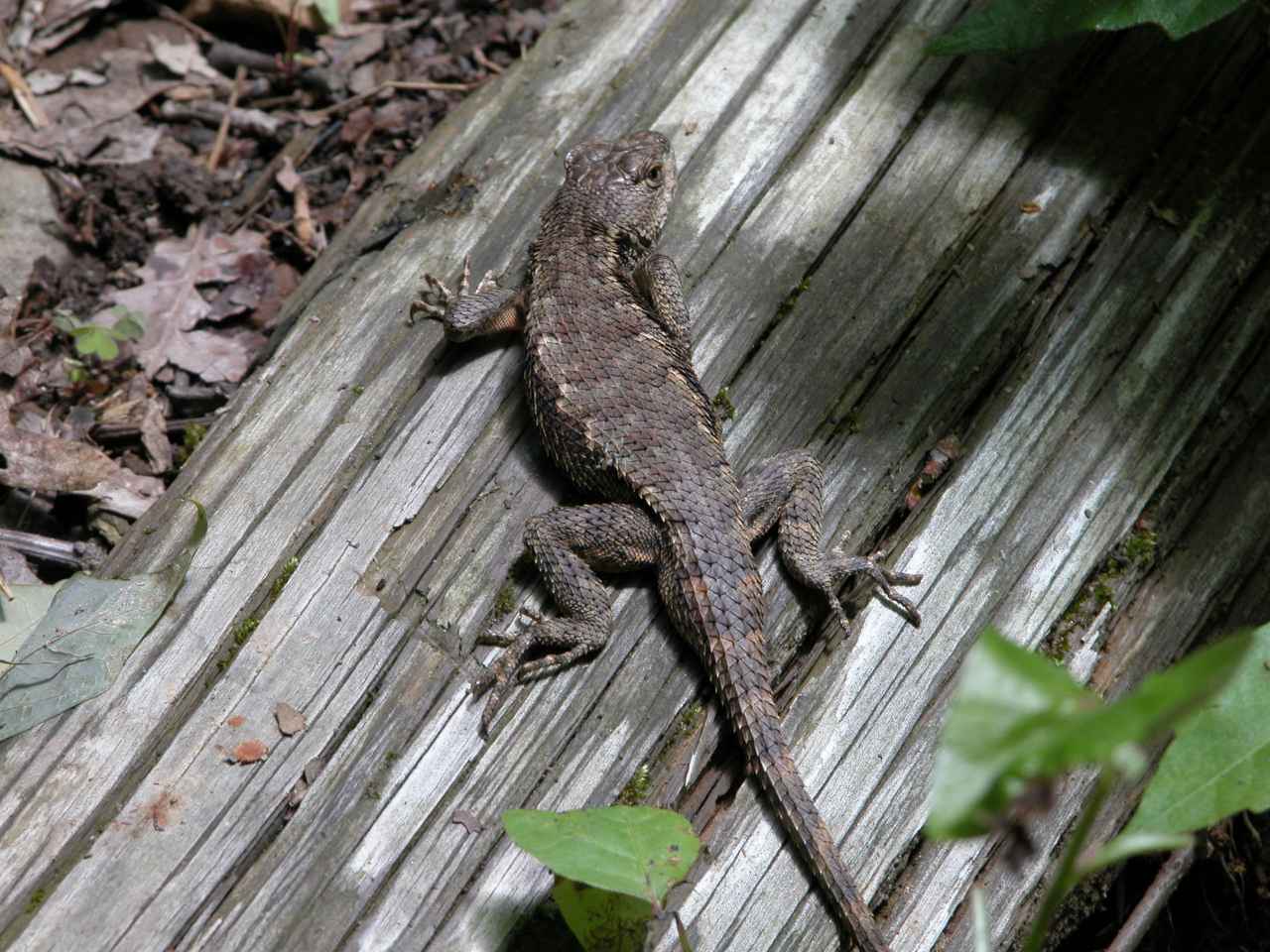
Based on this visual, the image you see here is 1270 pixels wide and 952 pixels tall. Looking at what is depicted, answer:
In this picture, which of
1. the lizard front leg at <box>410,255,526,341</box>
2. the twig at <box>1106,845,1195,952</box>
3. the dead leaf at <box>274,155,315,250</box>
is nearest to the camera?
the twig at <box>1106,845,1195,952</box>

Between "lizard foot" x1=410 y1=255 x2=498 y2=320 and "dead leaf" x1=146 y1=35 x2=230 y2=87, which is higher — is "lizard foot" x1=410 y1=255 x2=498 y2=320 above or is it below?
above

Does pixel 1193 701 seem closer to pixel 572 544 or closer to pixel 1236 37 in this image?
pixel 572 544

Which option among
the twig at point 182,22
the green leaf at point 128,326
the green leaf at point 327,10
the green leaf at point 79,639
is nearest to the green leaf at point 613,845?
the green leaf at point 79,639

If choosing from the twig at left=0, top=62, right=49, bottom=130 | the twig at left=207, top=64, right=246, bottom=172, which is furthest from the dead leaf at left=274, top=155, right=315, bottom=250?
the twig at left=0, top=62, right=49, bottom=130

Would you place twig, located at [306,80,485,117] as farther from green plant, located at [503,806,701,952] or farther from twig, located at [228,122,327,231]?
green plant, located at [503,806,701,952]

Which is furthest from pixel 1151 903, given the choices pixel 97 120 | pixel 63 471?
pixel 97 120

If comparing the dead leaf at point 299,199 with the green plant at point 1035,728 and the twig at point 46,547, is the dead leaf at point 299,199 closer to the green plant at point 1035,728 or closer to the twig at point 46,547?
the twig at point 46,547

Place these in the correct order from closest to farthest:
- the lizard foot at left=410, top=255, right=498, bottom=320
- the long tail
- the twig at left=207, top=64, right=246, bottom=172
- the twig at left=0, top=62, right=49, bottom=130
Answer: the long tail
the lizard foot at left=410, top=255, right=498, bottom=320
the twig at left=0, top=62, right=49, bottom=130
the twig at left=207, top=64, right=246, bottom=172
